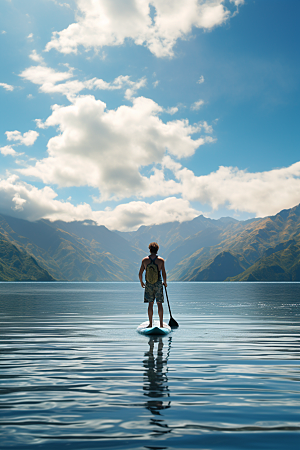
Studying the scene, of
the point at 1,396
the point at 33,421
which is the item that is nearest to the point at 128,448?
the point at 33,421

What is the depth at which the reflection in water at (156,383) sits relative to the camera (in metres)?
8.27

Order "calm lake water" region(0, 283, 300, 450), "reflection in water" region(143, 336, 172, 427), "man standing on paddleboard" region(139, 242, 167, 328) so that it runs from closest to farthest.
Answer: "calm lake water" region(0, 283, 300, 450), "reflection in water" region(143, 336, 172, 427), "man standing on paddleboard" region(139, 242, 167, 328)

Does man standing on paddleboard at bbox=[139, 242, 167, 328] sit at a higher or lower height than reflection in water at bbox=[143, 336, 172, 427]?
higher

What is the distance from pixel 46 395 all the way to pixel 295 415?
20.1 ft

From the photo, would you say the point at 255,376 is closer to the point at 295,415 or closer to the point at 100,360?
the point at 295,415

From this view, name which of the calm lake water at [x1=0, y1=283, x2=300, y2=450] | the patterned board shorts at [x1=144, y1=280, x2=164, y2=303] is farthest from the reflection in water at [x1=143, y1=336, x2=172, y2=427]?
the patterned board shorts at [x1=144, y1=280, x2=164, y2=303]

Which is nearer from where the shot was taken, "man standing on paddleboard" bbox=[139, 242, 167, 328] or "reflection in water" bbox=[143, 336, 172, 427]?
"reflection in water" bbox=[143, 336, 172, 427]

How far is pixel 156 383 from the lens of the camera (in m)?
10.5

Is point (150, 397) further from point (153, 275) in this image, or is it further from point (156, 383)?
point (153, 275)

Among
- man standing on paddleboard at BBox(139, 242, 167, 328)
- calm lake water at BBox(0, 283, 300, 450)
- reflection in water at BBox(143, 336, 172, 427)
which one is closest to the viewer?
calm lake water at BBox(0, 283, 300, 450)

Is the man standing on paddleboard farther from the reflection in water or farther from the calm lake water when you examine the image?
the reflection in water

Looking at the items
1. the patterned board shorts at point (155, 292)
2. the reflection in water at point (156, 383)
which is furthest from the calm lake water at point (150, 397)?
the patterned board shorts at point (155, 292)

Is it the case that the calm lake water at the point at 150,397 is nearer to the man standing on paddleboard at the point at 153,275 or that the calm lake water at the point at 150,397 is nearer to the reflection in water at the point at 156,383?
the reflection in water at the point at 156,383

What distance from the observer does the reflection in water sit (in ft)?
27.1
